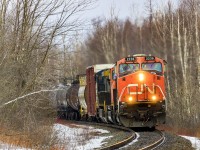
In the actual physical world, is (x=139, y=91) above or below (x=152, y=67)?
below

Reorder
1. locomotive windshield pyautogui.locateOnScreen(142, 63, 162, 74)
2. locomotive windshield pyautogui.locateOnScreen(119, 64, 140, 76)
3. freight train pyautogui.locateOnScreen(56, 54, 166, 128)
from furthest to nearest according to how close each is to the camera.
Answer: locomotive windshield pyautogui.locateOnScreen(142, 63, 162, 74), locomotive windshield pyautogui.locateOnScreen(119, 64, 140, 76), freight train pyautogui.locateOnScreen(56, 54, 166, 128)

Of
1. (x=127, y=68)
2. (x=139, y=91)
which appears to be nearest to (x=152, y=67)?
(x=127, y=68)

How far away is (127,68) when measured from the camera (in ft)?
60.1

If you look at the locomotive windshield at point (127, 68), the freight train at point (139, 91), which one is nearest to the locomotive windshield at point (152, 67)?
the freight train at point (139, 91)

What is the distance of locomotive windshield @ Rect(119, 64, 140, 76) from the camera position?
18.2 m

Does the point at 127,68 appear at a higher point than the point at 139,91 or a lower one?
higher

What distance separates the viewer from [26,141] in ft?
40.5

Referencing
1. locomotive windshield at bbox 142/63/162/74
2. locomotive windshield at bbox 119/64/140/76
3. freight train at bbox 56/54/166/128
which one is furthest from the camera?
locomotive windshield at bbox 142/63/162/74

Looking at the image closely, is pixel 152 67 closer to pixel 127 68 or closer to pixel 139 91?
pixel 127 68

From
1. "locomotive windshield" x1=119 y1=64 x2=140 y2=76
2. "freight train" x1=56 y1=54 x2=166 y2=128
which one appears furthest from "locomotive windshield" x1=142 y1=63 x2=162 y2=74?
"locomotive windshield" x1=119 y1=64 x2=140 y2=76

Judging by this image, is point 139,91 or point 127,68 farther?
point 127,68

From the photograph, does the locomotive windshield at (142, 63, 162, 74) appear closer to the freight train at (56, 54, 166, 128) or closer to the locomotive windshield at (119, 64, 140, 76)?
the freight train at (56, 54, 166, 128)

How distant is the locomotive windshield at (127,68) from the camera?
18250mm

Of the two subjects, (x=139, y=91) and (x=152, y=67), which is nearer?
(x=139, y=91)
